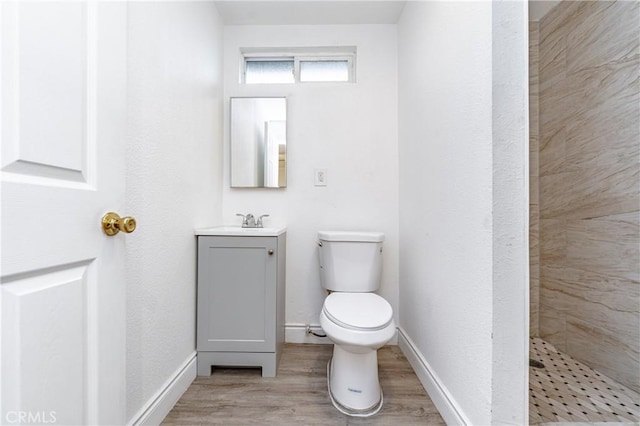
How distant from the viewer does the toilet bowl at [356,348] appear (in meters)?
1.16

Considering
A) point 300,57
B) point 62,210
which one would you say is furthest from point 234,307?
point 300,57

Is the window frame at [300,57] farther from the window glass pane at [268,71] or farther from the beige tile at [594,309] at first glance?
the beige tile at [594,309]

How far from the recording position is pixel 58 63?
589 mm

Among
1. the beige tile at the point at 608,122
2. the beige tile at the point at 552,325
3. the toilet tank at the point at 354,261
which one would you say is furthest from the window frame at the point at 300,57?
the beige tile at the point at 552,325

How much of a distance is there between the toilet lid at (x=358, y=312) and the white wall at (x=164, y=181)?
73 cm

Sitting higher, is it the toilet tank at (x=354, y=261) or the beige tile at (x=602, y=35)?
the beige tile at (x=602, y=35)

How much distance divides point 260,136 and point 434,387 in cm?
180

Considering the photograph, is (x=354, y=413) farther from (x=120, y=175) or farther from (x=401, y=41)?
(x=401, y=41)

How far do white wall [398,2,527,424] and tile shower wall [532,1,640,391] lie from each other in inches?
37.3

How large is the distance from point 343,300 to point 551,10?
2260 mm

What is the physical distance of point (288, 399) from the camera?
1.31 meters

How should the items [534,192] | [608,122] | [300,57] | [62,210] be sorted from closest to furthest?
[62,210] → [608,122] → [534,192] → [300,57]

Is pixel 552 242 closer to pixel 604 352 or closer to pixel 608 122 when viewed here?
pixel 604 352

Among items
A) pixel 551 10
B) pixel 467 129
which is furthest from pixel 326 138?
pixel 551 10
